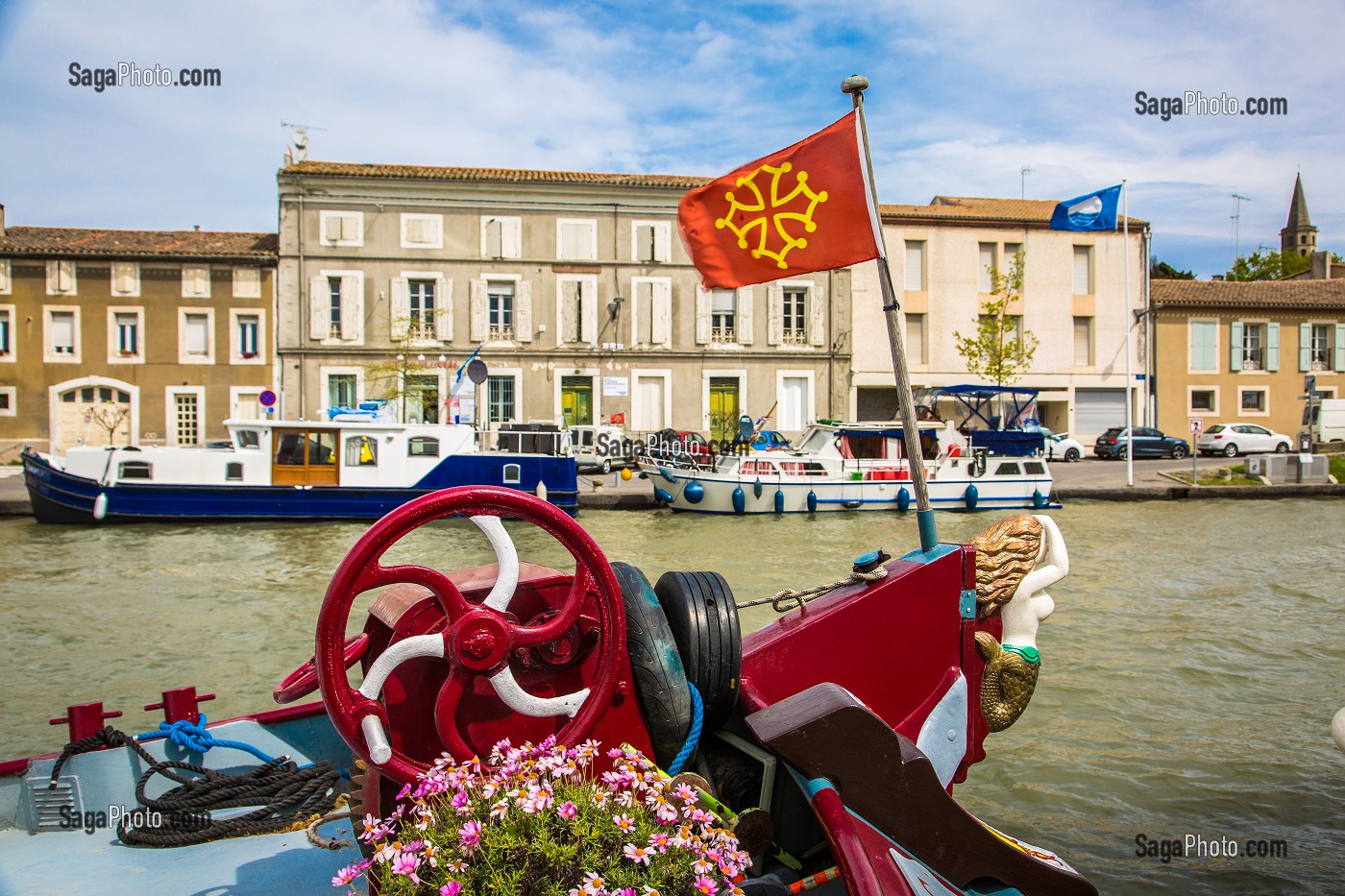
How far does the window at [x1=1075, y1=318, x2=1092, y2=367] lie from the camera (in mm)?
33375

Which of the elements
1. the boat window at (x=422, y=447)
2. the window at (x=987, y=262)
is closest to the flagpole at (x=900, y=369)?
the boat window at (x=422, y=447)

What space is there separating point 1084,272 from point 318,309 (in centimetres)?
2616

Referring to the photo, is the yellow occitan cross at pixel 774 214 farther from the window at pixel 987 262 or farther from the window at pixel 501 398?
the window at pixel 987 262

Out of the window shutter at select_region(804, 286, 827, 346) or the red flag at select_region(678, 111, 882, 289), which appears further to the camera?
the window shutter at select_region(804, 286, 827, 346)

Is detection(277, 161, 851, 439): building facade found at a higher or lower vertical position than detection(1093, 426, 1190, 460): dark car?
higher

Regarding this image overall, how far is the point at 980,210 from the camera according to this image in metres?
34.1

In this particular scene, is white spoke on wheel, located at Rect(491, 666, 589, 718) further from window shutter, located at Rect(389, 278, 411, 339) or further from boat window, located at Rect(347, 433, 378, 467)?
window shutter, located at Rect(389, 278, 411, 339)

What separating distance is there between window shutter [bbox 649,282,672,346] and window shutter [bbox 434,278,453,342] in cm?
641

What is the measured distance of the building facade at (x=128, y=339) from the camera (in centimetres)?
2814

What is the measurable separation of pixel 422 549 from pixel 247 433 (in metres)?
5.99

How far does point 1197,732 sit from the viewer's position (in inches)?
234

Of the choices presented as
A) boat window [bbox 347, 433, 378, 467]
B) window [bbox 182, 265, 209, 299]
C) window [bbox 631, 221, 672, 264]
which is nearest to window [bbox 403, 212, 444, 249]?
window [bbox 182, 265, 209, 299]

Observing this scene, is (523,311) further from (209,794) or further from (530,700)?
(530,700)

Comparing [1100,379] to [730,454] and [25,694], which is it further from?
[25,694]
